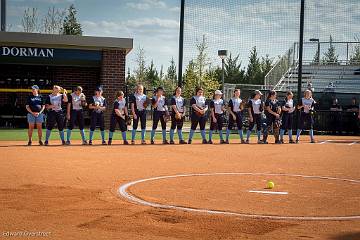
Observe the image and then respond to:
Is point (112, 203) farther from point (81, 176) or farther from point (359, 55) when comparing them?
point (359, 55)

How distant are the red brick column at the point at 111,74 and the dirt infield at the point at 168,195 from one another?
10.1 metres

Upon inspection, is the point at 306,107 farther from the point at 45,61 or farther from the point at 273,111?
the point at 45,61

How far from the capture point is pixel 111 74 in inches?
950

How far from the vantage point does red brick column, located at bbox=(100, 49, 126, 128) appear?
2398 cm

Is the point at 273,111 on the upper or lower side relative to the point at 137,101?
lower

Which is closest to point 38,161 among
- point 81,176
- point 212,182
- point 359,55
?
point 81,176

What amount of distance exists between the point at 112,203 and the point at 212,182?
2.61 metres

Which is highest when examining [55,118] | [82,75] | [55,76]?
[82,75]

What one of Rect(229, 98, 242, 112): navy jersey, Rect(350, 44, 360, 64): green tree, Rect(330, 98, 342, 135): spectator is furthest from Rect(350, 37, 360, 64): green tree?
Rect(229, 98, 242, 112): navy jersey

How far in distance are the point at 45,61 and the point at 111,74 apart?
340cm

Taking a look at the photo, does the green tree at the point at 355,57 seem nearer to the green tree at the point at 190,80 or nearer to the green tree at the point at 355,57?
the green tree at the point at 355,57

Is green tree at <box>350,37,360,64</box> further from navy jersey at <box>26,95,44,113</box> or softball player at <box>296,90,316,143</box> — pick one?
navy jersey at <box>26,95,44,113</box>

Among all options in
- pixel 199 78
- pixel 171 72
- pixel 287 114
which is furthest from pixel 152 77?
pixel 287 114

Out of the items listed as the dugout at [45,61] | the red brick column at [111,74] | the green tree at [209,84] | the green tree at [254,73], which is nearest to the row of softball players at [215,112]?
the red brick column at [111,74]
